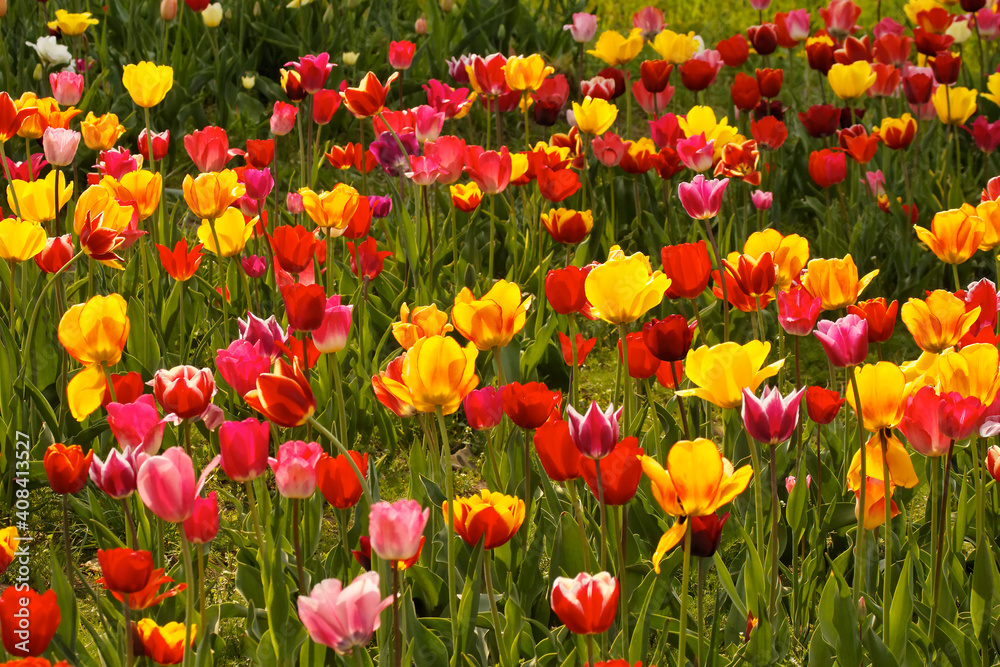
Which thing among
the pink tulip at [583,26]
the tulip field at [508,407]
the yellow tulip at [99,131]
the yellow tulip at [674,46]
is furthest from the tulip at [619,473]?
the yellow tulip at [674,46]

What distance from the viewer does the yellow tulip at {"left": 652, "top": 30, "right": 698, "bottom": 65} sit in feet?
13.7

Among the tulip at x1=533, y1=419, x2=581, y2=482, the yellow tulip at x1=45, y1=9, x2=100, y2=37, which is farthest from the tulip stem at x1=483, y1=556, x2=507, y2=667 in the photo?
the yellow tulip at x1=45, y1=9, x2=100, y2=37

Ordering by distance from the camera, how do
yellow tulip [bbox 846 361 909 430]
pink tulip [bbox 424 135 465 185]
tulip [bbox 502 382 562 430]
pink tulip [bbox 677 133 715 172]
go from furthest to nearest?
pink tulip [bbox 677 133 715 172], pink tulip [bbox 424 135 465 185], tulip [bbox 502 382 562 430], yellow tulip [bbox 846 361 909 430]

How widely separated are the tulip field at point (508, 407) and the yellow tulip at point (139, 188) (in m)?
0.01

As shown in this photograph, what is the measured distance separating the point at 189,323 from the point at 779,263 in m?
1.72

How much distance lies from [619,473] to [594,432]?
0.09 metres

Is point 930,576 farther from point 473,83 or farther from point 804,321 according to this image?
point 473,83

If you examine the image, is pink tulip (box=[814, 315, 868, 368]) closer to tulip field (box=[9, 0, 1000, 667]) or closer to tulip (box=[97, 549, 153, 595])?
tulip field (box=[9, 0, 1000, 667])

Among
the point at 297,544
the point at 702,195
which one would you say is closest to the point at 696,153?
the point at 702,195

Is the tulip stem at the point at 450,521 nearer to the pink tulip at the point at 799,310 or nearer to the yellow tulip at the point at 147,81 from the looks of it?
the pink tulip at the point at 799,310

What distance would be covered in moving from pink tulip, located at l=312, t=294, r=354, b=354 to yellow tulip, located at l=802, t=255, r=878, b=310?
920 millimetres

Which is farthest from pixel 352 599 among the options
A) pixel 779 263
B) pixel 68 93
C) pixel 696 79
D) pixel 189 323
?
pixel 696 79

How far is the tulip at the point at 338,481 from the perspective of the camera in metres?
1.50

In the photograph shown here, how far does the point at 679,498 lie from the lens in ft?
4.42
